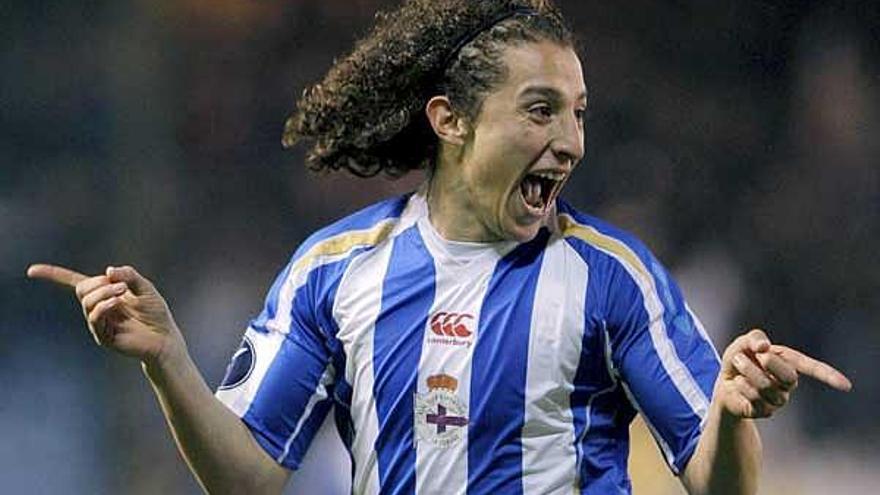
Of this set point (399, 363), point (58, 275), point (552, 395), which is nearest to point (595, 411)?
Answer: point (552, 395)

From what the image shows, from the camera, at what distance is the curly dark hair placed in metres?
2.51

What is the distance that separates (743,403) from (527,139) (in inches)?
21.5

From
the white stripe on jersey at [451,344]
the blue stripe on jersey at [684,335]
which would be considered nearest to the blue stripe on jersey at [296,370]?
the white stripe on jersey at [451,344]

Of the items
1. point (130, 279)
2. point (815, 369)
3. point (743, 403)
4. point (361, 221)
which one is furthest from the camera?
point (361, 221)

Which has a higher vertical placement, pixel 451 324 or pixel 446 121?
pixel 446 121

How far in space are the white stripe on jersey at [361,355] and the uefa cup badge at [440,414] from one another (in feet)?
0.25

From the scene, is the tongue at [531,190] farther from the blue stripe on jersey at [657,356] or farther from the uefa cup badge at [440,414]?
the uefa cup badge at [440,414]

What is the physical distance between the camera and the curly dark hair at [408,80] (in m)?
2.51

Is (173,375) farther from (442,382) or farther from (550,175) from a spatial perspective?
(550,175)

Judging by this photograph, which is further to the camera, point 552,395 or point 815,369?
point 552,395

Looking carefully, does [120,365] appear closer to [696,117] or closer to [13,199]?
[13,199]

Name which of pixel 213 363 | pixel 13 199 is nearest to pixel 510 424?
pixel 213 363

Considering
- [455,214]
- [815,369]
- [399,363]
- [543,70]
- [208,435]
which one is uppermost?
[543,70]

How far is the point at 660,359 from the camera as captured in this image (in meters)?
2.35
